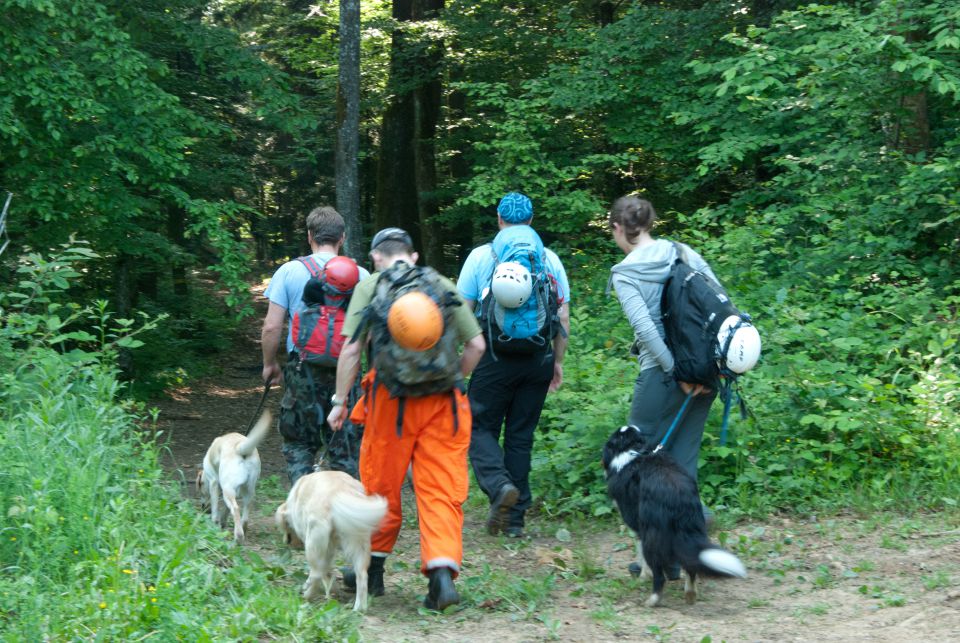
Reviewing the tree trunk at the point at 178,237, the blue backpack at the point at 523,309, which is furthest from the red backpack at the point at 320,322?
the tree trunk at the point at 178,237

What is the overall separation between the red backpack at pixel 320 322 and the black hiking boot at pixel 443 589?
1741mm

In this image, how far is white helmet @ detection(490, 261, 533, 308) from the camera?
19.9 feet

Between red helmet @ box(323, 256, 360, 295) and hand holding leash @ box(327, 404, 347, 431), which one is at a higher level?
red helmet @ box(323, 256, 360, 295)

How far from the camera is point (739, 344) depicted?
5.10 meters

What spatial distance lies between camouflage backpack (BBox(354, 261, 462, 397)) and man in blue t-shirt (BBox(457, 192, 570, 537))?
1.53m

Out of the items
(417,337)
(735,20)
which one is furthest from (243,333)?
(417,337)

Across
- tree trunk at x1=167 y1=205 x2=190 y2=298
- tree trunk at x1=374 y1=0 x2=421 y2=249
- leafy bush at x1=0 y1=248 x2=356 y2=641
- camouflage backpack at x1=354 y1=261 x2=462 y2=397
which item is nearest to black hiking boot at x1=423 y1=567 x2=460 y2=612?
leafy bush at x1=0 y1=248 x2=356 y2=641

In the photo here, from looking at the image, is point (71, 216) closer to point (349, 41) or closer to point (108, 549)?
point (349, 41)

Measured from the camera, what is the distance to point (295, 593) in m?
4.95

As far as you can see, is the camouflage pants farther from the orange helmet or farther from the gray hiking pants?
the gray hiking pants

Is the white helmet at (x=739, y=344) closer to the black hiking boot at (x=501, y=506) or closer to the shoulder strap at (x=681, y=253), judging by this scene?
the shoulder strap at (x=681, y=253)

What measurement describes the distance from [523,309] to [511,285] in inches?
10.6

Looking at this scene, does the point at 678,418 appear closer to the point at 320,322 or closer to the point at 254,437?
the point at 320,322

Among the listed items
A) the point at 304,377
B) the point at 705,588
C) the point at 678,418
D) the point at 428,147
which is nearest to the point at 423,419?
the point at 304,377
